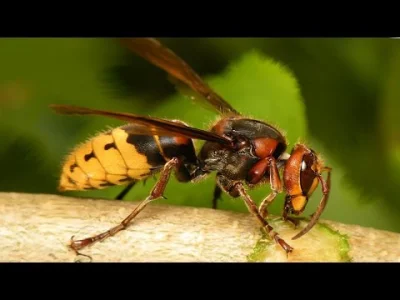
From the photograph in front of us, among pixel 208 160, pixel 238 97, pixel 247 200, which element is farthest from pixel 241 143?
pixel 238 97

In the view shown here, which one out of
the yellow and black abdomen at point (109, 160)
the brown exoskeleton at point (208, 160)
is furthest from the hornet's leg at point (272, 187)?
the yellow and black abdomen at point (109, 160)

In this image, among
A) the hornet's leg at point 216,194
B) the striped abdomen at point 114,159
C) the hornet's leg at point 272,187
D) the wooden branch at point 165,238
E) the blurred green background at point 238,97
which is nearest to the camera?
the wooden branch at point 165,238

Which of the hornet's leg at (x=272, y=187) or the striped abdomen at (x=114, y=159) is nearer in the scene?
the hornet's leg at (x=272, y=187)

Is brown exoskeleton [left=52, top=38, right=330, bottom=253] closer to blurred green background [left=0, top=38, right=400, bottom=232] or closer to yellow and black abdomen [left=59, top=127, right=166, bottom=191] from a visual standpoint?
yellow and black abdomen [left=59, top=127, right=166, bottom=191]

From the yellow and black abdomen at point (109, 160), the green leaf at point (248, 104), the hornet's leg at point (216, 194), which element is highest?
the green leaf at point (248, 104)

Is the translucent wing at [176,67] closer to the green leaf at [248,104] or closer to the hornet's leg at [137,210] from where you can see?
the green leaf at [248,104]

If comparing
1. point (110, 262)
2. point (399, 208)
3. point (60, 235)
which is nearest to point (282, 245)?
point (110, 262)

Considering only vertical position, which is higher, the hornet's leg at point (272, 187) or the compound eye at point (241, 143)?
the compound eye at point (241, 143)
